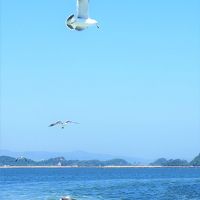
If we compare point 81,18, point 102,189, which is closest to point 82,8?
point 81,18

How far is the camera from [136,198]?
1853 inches

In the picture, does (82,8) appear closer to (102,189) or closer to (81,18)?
(81,18)

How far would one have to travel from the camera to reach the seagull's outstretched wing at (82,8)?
7.73 metres

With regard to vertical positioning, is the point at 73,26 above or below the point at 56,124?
below

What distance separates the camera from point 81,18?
7.71 meters

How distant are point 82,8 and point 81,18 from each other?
6.6 inches

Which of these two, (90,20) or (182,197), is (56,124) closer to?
(90,20)

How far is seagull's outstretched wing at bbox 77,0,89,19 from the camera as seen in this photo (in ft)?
25.3

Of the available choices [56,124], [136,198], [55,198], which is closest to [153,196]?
[136,198]

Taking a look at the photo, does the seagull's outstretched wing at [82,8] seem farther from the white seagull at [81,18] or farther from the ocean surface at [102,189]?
the ocean surface at [102,189]

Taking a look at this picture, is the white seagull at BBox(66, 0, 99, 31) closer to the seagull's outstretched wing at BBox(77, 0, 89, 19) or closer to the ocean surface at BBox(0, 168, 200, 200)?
the seagull's outstretched wing at BBox(77, 0, 89, 19)

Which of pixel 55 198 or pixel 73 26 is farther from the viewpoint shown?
pixel 55 198

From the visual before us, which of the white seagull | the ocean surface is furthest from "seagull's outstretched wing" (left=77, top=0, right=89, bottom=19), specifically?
the ocean surface

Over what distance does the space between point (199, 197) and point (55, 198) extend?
10.4 m
